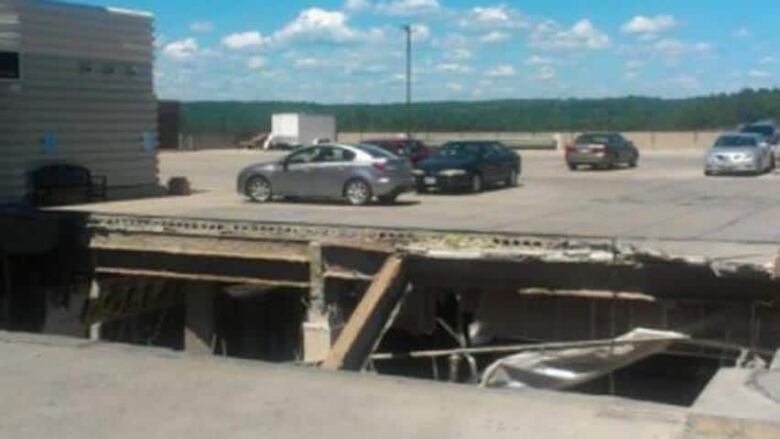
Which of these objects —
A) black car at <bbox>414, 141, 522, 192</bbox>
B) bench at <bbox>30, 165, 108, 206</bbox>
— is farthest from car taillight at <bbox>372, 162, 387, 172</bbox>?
bench at <bbox>30, 165, 108, 206</bbox>

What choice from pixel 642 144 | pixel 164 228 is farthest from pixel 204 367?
pixel 642 144

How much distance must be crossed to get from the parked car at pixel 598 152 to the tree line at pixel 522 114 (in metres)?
35.7

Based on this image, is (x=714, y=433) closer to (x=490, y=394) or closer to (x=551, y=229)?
(x=490, y=394)

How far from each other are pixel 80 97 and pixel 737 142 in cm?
2661

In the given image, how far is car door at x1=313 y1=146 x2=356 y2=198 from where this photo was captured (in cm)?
2847

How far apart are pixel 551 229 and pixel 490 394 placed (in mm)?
12487

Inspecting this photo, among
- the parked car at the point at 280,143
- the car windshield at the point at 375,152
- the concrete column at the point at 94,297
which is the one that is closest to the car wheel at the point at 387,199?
the car windshield at the point at 375,152

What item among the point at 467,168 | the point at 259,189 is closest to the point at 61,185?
the point at 259,189

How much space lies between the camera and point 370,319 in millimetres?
16312

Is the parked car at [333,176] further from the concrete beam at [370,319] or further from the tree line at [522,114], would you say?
the tree line at [522,114]

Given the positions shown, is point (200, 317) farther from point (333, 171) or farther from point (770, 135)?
point (770, 135)

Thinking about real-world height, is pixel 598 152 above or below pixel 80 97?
below

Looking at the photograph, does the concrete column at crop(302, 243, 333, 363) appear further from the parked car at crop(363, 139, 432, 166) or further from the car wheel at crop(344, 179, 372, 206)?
the parked car at crop(363, 139, 432, 166)

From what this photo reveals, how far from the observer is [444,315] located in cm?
1908
